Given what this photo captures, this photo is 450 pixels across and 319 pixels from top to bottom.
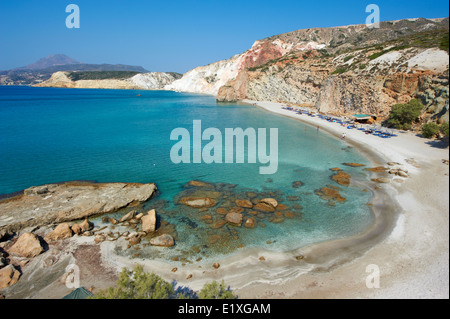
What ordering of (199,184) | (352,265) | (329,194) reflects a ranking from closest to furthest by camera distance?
(352,265)
(329,194)
(199,184)

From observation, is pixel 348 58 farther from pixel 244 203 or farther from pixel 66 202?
pixel 66 202

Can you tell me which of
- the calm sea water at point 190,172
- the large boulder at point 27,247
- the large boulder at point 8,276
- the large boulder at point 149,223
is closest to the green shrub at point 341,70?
the calm sea water at point 190,172

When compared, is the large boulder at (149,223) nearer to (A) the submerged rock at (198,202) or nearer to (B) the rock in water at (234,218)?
(A) the submerged rock at (198,202)

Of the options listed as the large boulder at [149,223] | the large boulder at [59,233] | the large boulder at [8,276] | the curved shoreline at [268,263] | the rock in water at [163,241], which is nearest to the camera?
the large boulder at [8,276]

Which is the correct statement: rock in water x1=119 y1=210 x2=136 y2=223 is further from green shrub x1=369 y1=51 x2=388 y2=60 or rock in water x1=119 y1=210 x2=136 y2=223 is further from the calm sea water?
green shrub x1=369 y1=51 x2=388 y2=60

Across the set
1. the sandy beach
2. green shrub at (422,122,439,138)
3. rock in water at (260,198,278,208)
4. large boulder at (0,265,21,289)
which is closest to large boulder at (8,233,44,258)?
the sandy beach

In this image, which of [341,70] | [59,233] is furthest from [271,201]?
[341,70]
